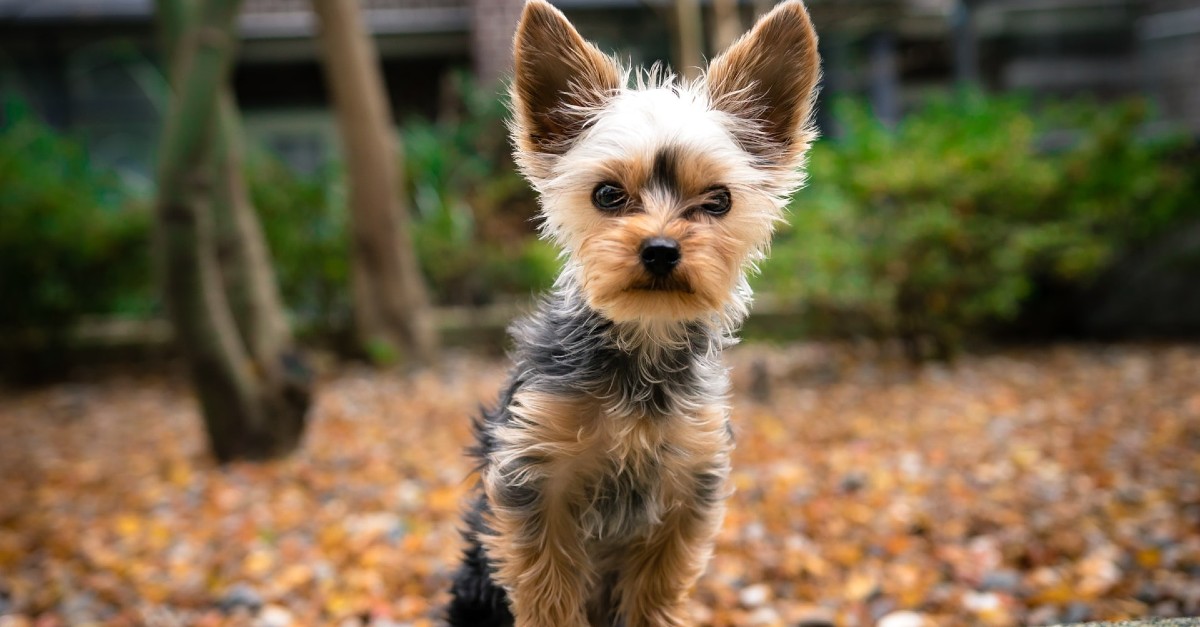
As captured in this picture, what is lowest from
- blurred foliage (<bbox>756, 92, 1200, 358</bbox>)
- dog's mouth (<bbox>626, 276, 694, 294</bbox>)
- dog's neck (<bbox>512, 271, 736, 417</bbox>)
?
blurred foliage (<bbox>756, 92, 1200, 358</bbox>)

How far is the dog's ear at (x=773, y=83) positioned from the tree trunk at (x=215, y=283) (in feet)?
13.6

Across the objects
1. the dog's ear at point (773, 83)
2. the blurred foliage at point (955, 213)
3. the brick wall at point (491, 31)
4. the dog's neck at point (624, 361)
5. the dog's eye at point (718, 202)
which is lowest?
the blurred foliage at point (955, 213)

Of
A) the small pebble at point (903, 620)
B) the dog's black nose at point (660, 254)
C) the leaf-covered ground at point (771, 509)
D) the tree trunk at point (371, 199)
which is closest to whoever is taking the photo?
the dog's black nose at point (660, 254)

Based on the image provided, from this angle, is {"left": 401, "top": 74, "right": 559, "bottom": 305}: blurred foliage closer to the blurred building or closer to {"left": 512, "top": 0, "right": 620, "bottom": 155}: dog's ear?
the blurred building

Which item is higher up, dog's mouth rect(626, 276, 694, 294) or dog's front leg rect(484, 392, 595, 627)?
dog's mouth rect(626, 276, 694, 294)

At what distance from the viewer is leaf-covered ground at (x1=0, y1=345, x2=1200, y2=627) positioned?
13.8 ft

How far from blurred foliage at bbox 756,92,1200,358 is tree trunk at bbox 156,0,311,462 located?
4560 mm

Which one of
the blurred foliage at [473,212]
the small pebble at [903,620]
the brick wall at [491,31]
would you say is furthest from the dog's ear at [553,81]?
the brick wall at [491,31]

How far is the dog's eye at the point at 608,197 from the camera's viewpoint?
7.74 feet

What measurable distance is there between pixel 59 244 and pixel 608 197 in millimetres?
8839

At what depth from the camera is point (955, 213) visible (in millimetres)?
8414

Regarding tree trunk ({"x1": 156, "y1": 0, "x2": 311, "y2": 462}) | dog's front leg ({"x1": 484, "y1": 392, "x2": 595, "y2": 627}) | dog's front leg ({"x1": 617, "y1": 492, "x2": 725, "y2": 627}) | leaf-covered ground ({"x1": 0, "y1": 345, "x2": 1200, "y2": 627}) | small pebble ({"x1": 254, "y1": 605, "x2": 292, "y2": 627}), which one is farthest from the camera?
tree trunk ({"x1": 156, "y1": 0, "x2": 311, "y2": 462})

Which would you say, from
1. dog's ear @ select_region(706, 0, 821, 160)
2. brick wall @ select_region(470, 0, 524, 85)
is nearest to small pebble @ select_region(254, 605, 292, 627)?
dog's ear @ select_region(706, 0, 821, 160)

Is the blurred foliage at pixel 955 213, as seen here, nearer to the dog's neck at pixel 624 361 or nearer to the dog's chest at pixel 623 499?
the dog's neck at pixel 624 361
